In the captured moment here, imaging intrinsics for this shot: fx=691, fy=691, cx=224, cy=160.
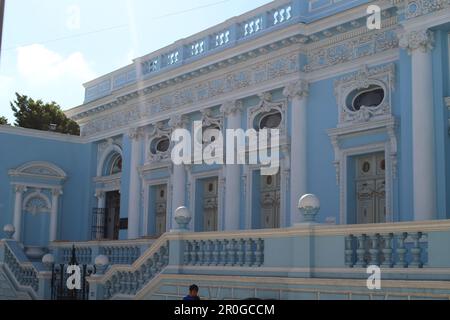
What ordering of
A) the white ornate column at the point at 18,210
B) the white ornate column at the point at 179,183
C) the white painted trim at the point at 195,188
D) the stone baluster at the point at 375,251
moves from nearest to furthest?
the stone baluster at the point at 375,251
the white painted trim at the point at 195,188
the white ornate column at the point at 179,183
the white ornate column at the point at 18,210

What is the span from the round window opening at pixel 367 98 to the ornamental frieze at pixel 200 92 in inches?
64.1

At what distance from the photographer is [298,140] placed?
16094 mm

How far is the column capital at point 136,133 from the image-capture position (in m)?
21.1

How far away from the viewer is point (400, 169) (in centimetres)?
1408

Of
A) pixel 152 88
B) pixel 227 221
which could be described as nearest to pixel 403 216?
pixel 227 221

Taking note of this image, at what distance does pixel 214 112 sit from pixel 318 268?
9117 millimetres

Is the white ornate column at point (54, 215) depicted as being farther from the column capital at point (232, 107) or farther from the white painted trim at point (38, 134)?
the column capital at point (232, 107)

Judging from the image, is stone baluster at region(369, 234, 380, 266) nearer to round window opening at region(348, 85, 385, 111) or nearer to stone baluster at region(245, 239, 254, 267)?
stone baluster at region(245, 239, 254, 267)

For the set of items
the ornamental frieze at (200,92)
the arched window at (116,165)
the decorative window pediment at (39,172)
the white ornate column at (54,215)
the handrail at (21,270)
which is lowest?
the handrail at (21,270)

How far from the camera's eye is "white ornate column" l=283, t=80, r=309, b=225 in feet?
52.2

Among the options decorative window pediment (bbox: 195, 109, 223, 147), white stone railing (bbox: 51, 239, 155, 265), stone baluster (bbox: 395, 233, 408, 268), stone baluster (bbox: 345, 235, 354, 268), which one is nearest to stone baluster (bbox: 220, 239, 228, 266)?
stone baluster (bbox: 345, 235, 354, 268)

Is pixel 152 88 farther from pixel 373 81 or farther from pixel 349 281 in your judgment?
pixel 349 281

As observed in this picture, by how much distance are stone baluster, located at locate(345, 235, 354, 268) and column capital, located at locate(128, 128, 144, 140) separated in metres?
12.2

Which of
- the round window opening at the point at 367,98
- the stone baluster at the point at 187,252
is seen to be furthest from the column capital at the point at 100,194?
the stone baluster at the point at 187,252
